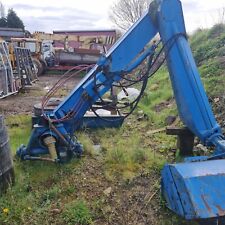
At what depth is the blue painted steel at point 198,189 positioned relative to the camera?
9.33ft

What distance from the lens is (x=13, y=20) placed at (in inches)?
1517

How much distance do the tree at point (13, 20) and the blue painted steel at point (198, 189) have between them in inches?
1509

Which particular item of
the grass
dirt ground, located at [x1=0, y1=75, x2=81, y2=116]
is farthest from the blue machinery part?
dirt ground, located at [x1=0, y1=75, x2=81, y2=116]

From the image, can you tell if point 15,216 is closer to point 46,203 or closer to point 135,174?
point 46,203

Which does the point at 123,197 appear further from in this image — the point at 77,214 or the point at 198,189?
the point at 198,189

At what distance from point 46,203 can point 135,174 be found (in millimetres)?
1267

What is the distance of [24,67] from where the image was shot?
478 inches

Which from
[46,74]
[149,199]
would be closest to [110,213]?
[149,199]

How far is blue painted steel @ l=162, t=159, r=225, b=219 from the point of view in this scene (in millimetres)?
2844

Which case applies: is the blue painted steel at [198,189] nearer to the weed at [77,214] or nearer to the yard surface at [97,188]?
the yard surface at [97,188]

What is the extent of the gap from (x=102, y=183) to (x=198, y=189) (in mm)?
1628

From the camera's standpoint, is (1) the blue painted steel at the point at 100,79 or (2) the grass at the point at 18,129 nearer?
(1) the blue painted steel at the point at 100,79

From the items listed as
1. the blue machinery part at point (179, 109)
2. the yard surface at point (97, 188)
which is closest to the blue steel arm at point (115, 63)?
the blue machinery part at point (179, 109)

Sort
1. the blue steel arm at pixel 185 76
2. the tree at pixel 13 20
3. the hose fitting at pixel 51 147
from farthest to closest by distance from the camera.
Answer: the tree at pixel 13 20
the hose fitting at pixel 51 147
the blue steel arm at pixel 185 76
